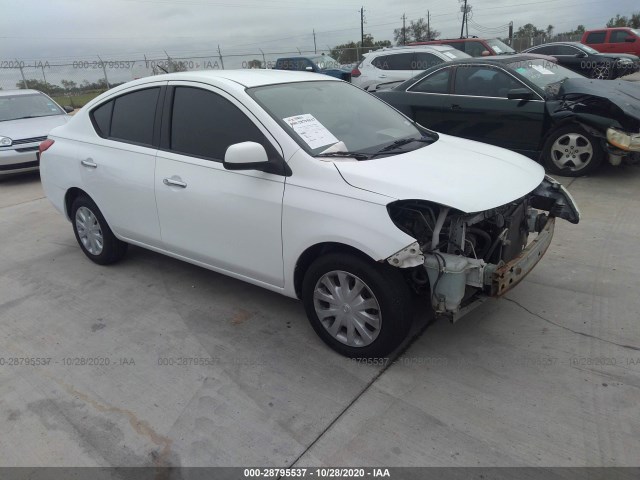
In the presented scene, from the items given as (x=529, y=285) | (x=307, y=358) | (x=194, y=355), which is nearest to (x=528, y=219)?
(x=529, y=285)

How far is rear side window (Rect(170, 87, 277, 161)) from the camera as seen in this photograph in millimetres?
3297

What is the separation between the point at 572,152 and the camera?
21.1ft

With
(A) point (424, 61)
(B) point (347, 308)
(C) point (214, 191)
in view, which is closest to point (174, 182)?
(C) point (214, 191)

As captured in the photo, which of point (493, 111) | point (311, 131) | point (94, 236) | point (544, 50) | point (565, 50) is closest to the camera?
point (311, 131)

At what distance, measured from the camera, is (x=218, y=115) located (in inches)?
136

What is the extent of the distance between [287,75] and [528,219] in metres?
2.10

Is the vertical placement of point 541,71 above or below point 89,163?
above

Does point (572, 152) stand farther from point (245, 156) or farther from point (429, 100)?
point (245, 156)

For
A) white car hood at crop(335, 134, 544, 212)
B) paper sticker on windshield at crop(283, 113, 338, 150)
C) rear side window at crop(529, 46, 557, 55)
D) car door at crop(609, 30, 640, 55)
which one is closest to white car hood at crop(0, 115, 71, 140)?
paper sticker on windshield at crop(283, 113, 338, 150)

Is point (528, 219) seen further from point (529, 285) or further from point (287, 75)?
point (287, 75)

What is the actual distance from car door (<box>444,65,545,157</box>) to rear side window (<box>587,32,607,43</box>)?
1698cm

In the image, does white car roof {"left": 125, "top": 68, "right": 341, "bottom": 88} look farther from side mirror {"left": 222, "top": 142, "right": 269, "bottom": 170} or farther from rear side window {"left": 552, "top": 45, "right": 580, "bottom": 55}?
rear side window {"left": 552, "top": 45, "right": 580, "bottom": 55}

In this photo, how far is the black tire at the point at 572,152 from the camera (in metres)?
6.26

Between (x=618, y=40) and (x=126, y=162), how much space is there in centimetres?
2198
